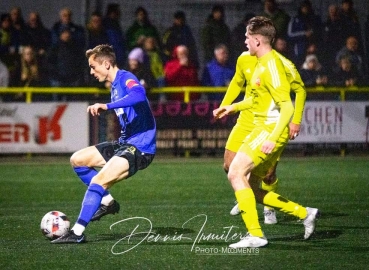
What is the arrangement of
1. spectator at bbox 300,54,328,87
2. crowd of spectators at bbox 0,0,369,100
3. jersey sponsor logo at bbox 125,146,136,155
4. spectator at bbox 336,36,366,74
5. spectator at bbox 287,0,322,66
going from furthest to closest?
spectator at bbox 287,0,322,66 < spectator at bbox 336,36,366,74 < spectator at bbox 300,54,328,87 < crowd of spectators at bbox 0,0,369,100 < jersey sponsor logo at bbox 125,146,136,155

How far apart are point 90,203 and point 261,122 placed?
1662 millimetres

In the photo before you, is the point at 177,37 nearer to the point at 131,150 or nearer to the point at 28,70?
the point at 28,70

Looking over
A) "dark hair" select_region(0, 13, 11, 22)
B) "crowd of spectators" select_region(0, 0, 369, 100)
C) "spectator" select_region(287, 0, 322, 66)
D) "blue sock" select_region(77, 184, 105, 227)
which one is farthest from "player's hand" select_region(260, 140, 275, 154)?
"dark hair" select_region(0, 13, 11, 22)

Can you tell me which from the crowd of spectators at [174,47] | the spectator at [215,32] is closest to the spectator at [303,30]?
the crowd of spectators at [174,47]

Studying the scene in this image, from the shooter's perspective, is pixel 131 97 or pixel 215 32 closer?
pixel 131 97

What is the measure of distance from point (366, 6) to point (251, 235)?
1210cm

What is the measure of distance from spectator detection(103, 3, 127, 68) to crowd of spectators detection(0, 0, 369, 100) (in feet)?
0.06

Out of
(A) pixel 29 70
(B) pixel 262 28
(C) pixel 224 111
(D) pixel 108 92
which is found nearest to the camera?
(B) pixel 262 28

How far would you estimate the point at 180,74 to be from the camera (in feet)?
56.5

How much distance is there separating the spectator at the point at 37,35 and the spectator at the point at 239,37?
352 cm

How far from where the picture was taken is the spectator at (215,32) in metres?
17.8

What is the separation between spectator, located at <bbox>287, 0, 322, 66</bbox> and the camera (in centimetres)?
1814

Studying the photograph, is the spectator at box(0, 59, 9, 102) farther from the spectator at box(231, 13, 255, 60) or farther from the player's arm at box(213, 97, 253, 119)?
the player's arm at box(213, 97, 253, 119)

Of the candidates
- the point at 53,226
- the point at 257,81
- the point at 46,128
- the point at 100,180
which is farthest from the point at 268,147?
the point at 46,128
